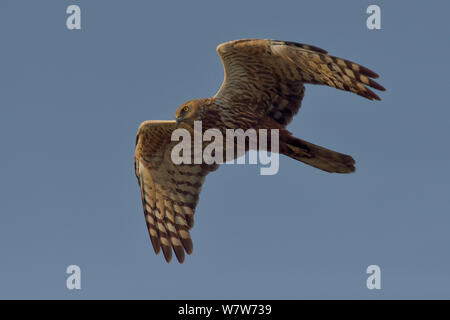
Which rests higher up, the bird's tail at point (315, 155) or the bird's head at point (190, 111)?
the bird's head at point (190, 111)

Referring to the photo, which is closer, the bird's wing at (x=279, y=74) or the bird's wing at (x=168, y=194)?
the bird's wing at (x=279, y=74)

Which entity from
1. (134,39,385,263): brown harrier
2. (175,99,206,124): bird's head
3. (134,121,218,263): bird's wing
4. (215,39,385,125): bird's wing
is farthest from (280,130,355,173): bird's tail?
(134,121,218,263): bird's wing

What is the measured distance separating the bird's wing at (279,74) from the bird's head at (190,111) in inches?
16.8

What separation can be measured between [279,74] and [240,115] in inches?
32.5

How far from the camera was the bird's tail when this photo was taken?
36.8 ft

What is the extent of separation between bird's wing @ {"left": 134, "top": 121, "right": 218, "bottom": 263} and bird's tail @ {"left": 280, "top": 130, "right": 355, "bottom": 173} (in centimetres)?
162

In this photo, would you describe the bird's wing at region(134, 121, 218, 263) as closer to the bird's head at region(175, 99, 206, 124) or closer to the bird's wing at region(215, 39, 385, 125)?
the bird's head at region(175, 99, 206, 124)

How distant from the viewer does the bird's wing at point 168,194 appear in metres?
12.5

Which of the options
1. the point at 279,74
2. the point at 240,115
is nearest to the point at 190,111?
the point at 240,115

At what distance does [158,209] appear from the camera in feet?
42.2

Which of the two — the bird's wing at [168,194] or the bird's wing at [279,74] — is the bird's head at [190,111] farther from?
the bird's wing at [168,194]

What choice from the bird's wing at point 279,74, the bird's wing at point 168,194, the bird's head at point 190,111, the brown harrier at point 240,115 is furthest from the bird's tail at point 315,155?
the bird's wing at point 168,194
